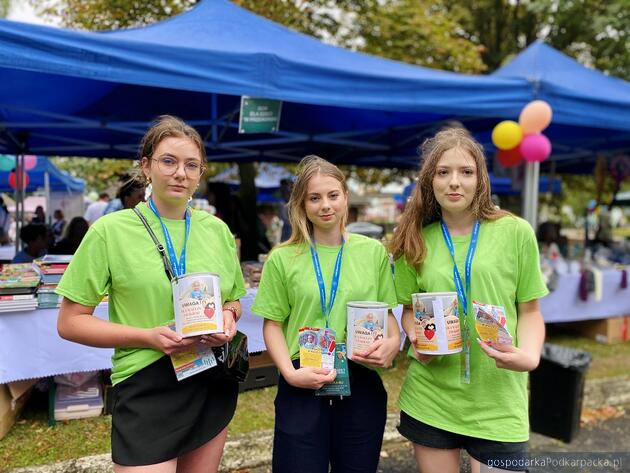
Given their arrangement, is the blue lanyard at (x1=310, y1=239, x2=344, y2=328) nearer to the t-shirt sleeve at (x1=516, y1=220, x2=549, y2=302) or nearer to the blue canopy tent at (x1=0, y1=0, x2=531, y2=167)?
the t-shirt sleeve at (x1=516, y1=220, x2=549, y2=302)

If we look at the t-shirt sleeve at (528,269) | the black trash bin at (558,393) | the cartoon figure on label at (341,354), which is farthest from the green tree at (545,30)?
the cartoon figure on label at (341,354)

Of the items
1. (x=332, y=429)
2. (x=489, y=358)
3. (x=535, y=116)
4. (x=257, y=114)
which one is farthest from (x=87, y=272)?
(x=535, y=116)

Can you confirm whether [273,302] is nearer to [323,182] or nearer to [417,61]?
[323,182]

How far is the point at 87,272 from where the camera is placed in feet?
4.94

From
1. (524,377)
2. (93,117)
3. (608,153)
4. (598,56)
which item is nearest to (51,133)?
(93,117)

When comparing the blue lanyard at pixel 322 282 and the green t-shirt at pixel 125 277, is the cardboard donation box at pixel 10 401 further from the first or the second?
the blue lanyard at pixel 322 282

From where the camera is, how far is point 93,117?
18.7ft

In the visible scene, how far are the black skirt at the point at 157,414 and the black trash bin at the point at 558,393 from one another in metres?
2.98

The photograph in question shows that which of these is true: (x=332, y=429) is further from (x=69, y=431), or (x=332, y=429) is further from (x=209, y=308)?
(x=69, y=431)

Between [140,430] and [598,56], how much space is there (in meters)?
14.6

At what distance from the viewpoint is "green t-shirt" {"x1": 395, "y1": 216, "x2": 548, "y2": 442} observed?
5.57 feet

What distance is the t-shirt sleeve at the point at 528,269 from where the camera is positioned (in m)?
1.72

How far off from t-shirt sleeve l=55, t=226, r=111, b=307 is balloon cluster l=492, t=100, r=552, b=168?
408cm

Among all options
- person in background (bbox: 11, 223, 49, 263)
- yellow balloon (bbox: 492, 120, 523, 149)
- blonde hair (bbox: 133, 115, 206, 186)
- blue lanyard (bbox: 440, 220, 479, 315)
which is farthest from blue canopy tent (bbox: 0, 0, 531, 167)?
blue lanyard (bbox: 440, 220, 479, 315)
